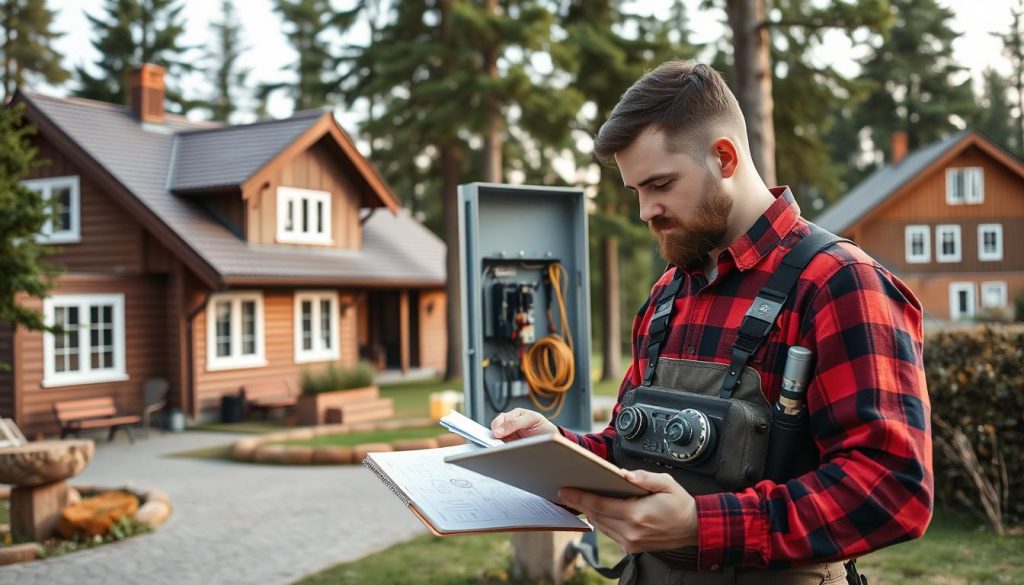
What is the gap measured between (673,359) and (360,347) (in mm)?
25255

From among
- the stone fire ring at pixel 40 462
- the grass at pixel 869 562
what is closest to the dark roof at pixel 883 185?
the grass at pixel 869 562

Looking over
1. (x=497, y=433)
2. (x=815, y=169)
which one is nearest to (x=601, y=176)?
(x=815, y=169)

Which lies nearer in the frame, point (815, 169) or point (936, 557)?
point (936, 557)

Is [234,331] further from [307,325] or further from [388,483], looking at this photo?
[388,483]

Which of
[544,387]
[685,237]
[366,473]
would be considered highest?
[685,237]

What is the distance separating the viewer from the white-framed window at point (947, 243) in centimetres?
→ 3731

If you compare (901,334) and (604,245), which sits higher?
(604,245)

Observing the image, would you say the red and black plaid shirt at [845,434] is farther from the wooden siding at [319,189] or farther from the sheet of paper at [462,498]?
the wooden siding at [319,189]

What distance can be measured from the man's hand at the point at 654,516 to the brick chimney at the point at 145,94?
2097 cm

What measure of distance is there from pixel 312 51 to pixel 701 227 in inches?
1091

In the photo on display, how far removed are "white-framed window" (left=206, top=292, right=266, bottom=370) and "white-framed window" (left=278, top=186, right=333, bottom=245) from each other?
165 centimetres

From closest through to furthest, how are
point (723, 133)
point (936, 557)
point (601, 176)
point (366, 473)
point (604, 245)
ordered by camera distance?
point (723, 133)
point (936, 557)
point (366, 473)
point (601, 176)
point (604, 245)

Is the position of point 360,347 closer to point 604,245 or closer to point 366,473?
point 604,245

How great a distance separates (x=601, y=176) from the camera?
23984 millimetres
